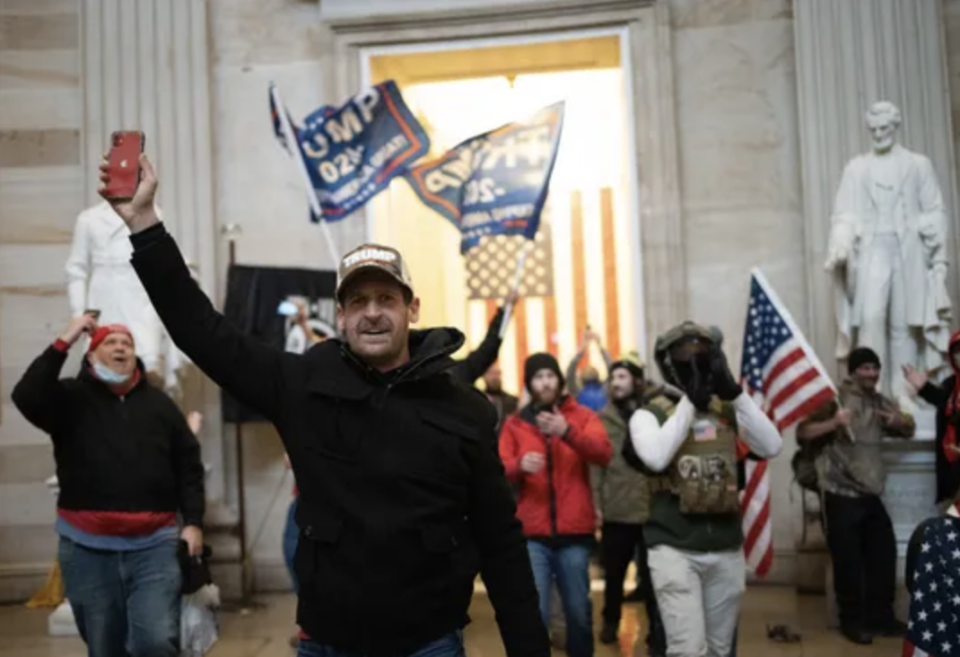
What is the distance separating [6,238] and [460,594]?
27.1 feet

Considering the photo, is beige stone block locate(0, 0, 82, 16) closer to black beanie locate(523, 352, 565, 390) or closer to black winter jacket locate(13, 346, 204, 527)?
black winter jacket locate(13, 346, 204, 527)

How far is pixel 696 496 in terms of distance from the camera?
458 cm

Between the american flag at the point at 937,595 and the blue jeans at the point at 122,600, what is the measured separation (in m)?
2.97

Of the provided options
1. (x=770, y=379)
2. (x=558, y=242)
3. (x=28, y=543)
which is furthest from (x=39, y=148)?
(x=558, y=242)

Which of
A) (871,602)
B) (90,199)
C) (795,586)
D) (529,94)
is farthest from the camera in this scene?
(529,94)

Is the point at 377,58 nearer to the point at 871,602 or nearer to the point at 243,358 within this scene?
the point at 871,602

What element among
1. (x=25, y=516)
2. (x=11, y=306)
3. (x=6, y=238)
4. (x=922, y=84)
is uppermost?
(x=922, y=84)

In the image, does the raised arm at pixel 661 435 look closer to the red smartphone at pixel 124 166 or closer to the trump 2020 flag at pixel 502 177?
the trump 2020 flag at pixel 502 177

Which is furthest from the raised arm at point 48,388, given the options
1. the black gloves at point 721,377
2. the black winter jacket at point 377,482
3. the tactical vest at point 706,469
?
the black gloves at point 721,377

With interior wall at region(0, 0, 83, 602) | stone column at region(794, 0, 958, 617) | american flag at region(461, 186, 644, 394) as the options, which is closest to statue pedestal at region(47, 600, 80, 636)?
interior wall at region(0, 0, 83, 602)

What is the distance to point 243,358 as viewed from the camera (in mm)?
2580

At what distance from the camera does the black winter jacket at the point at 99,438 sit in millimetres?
4582

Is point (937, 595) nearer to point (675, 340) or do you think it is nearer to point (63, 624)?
point (675, 340)

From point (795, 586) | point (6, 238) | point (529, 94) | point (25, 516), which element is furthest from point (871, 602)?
point (529, 94)
